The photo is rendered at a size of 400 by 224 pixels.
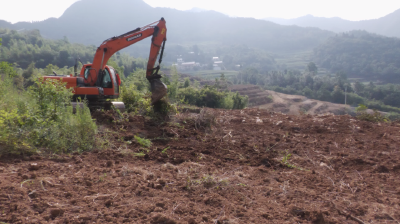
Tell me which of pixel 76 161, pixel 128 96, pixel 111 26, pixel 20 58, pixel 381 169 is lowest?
pixel 381 169

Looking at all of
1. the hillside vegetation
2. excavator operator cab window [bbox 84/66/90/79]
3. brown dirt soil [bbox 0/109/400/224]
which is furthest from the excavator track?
the hillside vegetation

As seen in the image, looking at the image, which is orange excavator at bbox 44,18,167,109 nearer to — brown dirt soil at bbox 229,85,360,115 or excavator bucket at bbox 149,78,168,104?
excavator bucket at bbox 149,78,168,104

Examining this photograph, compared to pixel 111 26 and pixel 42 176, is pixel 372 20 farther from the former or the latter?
pixel 42 176

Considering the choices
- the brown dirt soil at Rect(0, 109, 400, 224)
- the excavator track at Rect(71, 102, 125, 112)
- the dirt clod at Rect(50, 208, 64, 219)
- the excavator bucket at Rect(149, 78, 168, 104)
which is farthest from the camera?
the excavator track at Rect(71, 102, 125, 112)

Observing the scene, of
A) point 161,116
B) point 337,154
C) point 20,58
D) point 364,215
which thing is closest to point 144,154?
point 161,116

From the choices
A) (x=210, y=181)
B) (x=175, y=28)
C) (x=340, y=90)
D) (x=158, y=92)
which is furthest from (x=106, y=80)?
(x=175, y=28)

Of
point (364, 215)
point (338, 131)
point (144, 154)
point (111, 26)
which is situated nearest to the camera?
point (364, 215)

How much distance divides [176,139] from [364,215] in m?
3.74

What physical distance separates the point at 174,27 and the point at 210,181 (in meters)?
160

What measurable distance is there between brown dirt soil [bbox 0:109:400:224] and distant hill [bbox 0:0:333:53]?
355ft

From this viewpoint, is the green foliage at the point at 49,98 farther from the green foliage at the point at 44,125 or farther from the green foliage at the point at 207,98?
the green foliage at the point at 207,98

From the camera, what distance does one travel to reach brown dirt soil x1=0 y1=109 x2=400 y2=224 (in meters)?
2.57

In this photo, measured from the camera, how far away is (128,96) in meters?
8.20

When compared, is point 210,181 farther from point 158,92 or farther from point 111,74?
point 111,74
